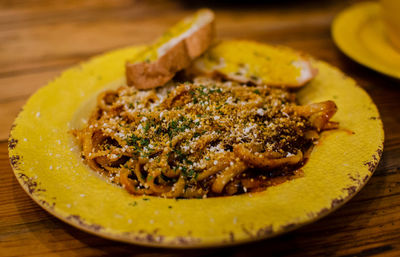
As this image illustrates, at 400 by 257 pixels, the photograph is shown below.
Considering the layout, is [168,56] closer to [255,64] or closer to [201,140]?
[255,64]

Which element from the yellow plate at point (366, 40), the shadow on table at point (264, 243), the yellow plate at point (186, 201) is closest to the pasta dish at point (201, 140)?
the yellow plate at point (186, 201)

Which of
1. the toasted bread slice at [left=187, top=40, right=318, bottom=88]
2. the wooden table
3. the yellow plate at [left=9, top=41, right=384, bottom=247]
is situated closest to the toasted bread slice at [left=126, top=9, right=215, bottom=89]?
the toasted bread slice at [left=187, top=40, right=318, bottom=88]

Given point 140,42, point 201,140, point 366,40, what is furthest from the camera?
point 140,42

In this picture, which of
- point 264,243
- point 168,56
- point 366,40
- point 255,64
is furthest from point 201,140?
point 366,40

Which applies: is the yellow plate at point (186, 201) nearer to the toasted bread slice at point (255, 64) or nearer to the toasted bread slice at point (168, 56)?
the toasted bread slice at point (255, 64)

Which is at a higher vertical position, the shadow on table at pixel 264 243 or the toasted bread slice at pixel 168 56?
the toasted bread slice at pixel 168 56

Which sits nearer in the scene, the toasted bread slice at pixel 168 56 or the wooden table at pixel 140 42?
the wooden table at pixel 140 42

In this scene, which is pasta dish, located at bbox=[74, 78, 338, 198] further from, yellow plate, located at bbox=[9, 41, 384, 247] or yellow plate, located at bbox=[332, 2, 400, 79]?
yellow plate, located at bbox=[332, 2, 400, 79]
